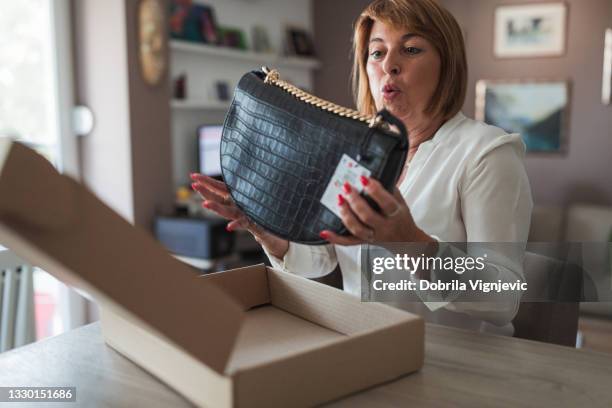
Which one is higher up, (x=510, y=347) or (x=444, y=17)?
(x=444, y=17)

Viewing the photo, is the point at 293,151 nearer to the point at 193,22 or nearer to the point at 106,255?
the point at 106,255

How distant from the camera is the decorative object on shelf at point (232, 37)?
3.82 meters

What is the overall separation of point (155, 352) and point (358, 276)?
2.13 ft

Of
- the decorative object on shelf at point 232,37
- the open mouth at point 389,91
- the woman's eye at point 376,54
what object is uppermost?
the decorative object on shelf at point 232,37

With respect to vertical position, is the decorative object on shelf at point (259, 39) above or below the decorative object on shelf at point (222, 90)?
above

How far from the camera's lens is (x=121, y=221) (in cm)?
59

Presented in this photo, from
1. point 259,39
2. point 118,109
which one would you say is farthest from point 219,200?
point 259,39

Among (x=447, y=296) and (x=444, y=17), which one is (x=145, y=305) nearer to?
(x=447, y=296)

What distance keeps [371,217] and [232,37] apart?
337 centimetres

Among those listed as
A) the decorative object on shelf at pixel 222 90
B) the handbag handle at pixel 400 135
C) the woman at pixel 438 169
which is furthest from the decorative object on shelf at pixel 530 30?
the handbag handle at pixel 400 135

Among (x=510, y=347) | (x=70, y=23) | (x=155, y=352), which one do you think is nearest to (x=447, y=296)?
(x=510, y=347)

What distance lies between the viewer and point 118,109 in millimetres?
2926

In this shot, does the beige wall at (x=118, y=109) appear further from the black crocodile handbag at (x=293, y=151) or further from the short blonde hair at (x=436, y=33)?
the black crocodile handbag at (x=293, y=151)

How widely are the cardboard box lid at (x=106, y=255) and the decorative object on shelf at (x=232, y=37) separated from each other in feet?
11.2
